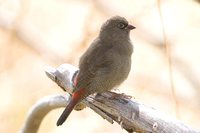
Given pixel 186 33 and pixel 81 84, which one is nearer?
pixel 81 84

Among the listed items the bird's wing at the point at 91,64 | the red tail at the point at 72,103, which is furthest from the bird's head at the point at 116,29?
the red tail at the point at 72,103

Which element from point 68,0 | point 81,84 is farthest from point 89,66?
point 68,0

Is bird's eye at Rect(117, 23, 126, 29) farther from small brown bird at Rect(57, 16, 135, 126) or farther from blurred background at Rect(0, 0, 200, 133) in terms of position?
blurred background at Rect(0, 0, 200, 133)

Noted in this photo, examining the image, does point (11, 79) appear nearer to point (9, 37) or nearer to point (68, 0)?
point (9, 37)

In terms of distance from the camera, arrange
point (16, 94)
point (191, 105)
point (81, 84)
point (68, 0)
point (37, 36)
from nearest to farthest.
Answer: point (81, 84) < point (191, 105) < point (16, 94) < point (37, 36) < point (68, 0)

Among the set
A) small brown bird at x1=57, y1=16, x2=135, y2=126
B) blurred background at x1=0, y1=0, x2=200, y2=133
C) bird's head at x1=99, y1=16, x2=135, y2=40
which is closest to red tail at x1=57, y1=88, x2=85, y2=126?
small brown bird at x1=57, y1=16, x2=135, y2=126

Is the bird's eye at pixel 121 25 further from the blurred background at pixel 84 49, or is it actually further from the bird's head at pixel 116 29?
the blurred background at pixel 84 49

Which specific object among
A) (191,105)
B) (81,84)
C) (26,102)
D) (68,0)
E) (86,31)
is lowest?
(81,84)
